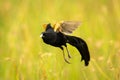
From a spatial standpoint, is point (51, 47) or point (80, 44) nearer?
point (80, 44)

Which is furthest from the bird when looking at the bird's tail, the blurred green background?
the blurred green background

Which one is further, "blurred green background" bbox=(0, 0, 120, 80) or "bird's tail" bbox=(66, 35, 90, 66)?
"blurred green background" bbox=(0, 0, 120, 80)

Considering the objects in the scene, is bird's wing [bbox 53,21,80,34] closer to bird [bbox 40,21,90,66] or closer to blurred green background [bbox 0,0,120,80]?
bird [bbox 40,21,90,66]

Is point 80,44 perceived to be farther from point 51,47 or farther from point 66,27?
point 51,47

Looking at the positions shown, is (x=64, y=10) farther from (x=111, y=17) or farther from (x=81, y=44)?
(x=81, y=44)

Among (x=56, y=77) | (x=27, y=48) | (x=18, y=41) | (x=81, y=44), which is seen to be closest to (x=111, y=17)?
A: (x=18, y=41)

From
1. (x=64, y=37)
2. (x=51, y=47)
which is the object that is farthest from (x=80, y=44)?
(x=51, y=47)

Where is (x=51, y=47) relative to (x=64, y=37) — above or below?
above

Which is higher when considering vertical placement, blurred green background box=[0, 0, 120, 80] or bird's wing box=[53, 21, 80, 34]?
blurred green background box=[0, 0, 120, 80]
